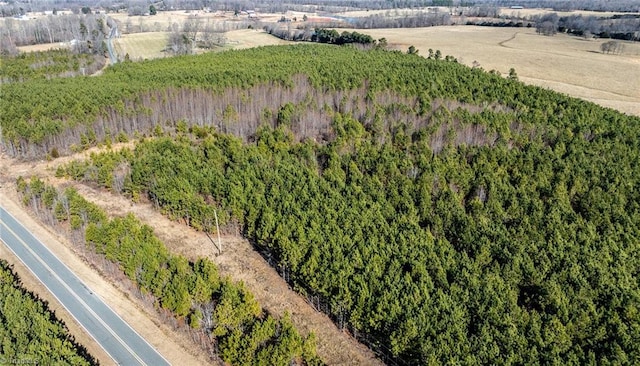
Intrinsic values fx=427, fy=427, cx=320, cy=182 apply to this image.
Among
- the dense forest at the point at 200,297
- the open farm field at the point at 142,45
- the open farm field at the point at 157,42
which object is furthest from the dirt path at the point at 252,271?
the open farm field at the point at 157,42

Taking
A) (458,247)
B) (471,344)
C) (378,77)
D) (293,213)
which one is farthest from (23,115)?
(471,344)

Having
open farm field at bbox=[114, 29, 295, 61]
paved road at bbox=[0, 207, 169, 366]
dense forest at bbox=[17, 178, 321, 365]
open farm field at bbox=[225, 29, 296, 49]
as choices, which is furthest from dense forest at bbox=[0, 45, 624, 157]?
open farm field at bbox=[225, 29, 296, 49]

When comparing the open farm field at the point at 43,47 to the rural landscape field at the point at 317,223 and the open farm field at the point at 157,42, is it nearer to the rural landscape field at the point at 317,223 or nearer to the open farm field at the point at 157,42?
the open farm field at the point at 157,42

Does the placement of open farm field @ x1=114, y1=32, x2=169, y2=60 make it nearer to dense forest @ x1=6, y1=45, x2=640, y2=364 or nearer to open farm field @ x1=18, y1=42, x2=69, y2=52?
open farm field @ x1=18, y1=42, x2=69, y2=52

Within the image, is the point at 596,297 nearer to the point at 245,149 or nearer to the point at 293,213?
the point at 293,213

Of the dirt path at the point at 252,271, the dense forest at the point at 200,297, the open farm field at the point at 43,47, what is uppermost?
the open farm field at the point at 43,47

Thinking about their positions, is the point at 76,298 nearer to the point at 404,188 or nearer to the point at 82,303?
the point at 82,303
